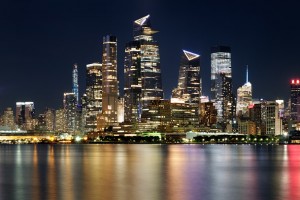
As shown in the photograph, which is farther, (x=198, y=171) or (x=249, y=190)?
(x=198, y=171)

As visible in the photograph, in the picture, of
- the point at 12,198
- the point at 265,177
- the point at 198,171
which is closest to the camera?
the point at 12,198

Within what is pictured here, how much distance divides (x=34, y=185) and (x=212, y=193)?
1820 centimetres

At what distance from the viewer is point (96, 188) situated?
179ft

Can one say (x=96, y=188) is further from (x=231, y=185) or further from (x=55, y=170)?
(x=55, y=170)

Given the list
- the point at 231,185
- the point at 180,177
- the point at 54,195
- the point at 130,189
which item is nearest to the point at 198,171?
the point at 180,177

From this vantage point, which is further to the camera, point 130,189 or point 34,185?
point 34,185

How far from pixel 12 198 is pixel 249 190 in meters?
21.0

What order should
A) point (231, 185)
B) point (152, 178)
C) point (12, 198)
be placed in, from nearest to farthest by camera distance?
point (12, 198) → point (231, 185) → point (152, 178)

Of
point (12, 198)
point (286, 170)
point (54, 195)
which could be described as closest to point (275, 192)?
point (54, 195)

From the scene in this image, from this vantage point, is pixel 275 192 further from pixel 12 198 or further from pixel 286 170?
Result: pixel 286 170

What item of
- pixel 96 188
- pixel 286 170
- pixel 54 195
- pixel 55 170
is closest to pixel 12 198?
pixel 54 195

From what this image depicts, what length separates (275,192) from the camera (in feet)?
173

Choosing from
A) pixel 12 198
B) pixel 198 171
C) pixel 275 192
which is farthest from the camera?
pixel 198 171

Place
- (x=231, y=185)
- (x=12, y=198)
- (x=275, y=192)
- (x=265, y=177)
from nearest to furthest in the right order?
(x=12, y=198) → (x=275, y=192) → (x=231, y=185) → (x=265, y=177)
